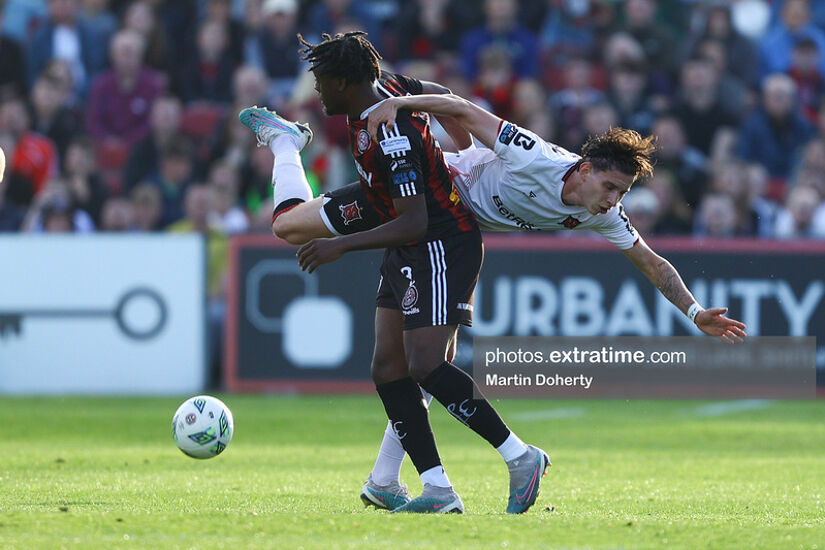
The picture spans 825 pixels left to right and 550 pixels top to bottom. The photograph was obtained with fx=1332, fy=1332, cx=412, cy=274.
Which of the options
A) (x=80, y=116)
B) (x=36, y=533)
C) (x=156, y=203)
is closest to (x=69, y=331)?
(x=156, y=203)

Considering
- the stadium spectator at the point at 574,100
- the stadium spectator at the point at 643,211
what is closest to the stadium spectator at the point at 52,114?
the stadium spectator at the point at 574,100

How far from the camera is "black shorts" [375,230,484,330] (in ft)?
20.4

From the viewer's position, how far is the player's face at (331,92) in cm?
630

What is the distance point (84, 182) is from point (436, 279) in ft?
→ 32.0

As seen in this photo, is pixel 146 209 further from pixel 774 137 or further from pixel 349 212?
pixel 349 212

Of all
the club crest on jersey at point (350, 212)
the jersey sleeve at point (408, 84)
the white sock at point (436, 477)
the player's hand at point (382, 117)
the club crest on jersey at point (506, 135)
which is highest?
the jersey sleeve at point (408, 84)

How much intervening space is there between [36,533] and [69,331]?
8696 mm

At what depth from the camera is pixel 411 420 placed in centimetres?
640

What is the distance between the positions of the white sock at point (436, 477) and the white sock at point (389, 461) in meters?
0.30

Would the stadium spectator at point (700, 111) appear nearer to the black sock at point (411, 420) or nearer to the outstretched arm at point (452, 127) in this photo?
the outstretched arm at point (452, 127)

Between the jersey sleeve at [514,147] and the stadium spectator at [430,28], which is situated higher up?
the stadium spectator at [430,28]

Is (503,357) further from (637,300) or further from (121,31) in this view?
(121,31)

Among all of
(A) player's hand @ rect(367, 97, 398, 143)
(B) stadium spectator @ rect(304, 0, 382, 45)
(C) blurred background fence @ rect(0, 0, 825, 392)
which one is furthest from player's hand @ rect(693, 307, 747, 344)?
(B) stadium spectator @ rect(304, 0, 382, 45)

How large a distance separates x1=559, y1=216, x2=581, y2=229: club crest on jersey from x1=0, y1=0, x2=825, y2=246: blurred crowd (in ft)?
24.9
